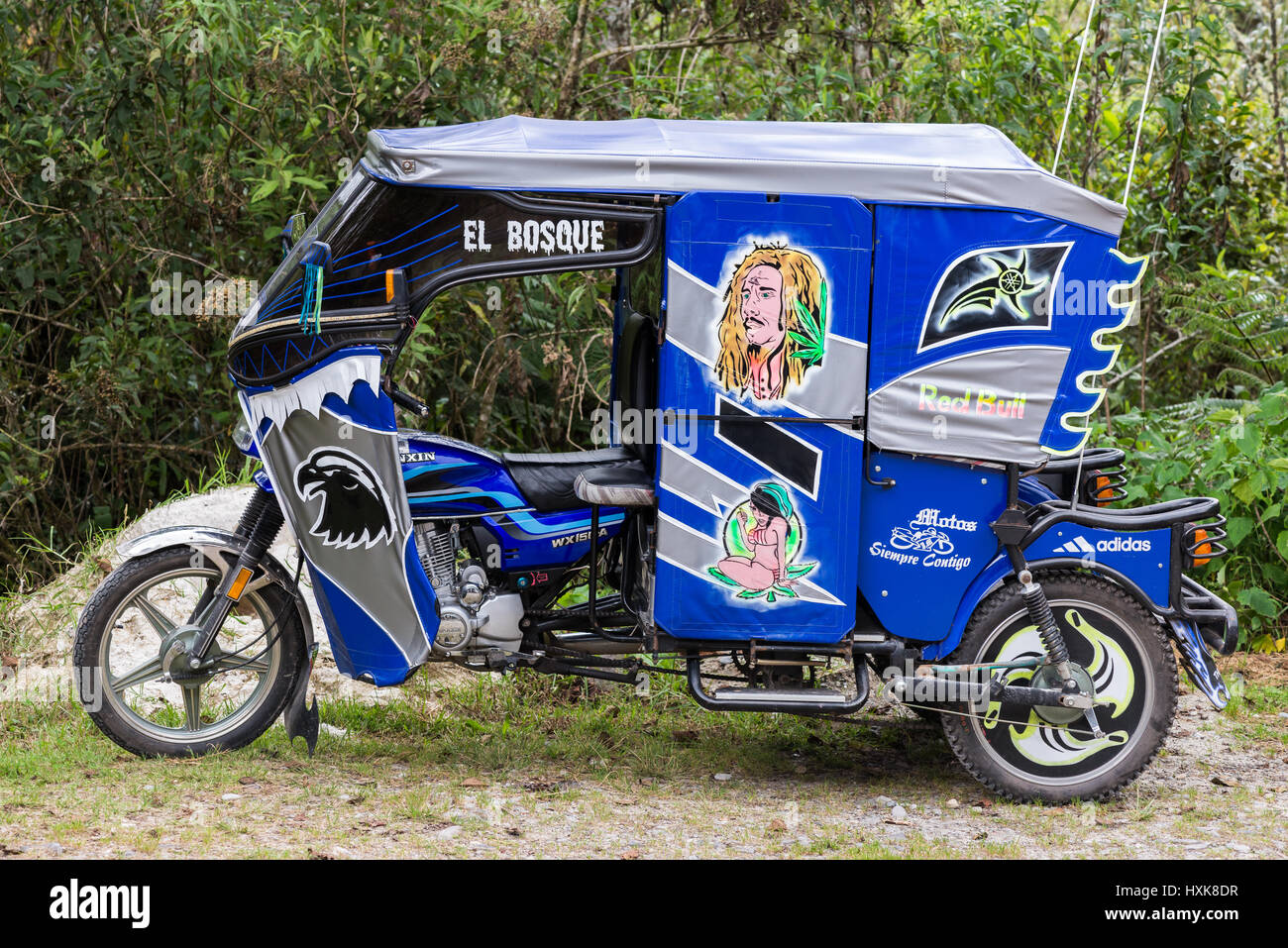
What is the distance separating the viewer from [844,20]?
830 centimetres

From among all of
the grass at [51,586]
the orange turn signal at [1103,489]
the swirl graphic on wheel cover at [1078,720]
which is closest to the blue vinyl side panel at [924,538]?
the swirl graphic on wheel cover at [1078,720]

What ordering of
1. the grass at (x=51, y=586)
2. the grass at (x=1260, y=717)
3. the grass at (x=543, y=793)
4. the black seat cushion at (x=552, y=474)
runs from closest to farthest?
the grass at (x=543, y=793), the black seat cushion at (x=552, y=474), the grass at (x=1260, y=717), the grass at (x=51, y=586)

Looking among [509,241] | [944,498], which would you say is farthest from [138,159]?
[944,498]

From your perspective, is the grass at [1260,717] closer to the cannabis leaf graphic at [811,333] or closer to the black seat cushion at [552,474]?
the cannabis leaf graphic at [811,333]

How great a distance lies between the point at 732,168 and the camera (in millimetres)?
4406

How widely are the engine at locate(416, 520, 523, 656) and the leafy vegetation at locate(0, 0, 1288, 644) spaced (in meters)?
2.22

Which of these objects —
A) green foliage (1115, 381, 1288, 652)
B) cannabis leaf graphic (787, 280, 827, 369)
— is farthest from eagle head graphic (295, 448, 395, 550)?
green foliage (1115, 381, 1288, 652)

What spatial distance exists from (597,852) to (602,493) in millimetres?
1280

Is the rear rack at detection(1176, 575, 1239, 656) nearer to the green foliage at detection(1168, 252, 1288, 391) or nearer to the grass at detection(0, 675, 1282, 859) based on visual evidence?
the grass at detection(0, 675, 1282, 859)

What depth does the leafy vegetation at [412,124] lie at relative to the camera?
717 centimetres

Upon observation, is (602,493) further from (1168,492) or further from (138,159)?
(138,159)

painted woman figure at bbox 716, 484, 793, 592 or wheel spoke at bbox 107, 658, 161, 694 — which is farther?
wheel spoke at bbox 107, 658, 161, 694

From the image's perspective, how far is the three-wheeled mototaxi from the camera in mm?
4480

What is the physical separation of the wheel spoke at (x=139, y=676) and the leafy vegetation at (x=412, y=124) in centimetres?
238
